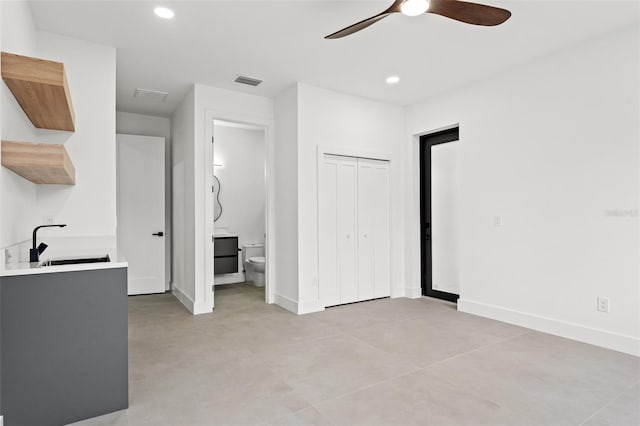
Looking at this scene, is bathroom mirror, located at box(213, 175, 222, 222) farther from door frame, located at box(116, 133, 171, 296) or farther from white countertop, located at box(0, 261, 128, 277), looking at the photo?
white countertop, located at box(0, 261, 128, 277)

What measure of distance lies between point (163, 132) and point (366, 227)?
3.63 m

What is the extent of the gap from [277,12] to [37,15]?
1.91m

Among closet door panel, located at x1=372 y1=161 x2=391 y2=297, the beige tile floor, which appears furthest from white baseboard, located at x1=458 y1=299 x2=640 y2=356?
closet door panel, located at x1=372 y1=161 x2=391 y2=297

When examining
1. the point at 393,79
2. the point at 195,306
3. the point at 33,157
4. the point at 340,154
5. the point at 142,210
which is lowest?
the point at 195,306

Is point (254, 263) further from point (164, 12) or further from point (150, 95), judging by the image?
point (164, 12)

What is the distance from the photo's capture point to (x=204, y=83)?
4.43 m

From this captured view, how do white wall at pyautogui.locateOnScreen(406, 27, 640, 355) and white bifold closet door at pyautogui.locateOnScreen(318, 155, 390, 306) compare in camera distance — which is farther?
white bifold closet door at pyautogui.locateOnScreen(318, 155, 390, 306)

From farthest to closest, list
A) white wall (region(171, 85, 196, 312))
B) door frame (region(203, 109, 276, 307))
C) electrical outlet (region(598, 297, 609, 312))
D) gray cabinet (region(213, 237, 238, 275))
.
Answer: gray cabinet (region(213, 237, 238, 275)) → white wall (region(171, 85, 196, 312)) → door frame (region(203, 109, 276, 307)) → electrical outlet (region(598, 297, 609, 312))

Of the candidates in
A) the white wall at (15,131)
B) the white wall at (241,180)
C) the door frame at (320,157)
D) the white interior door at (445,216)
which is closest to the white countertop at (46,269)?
the white wall at (15,131)

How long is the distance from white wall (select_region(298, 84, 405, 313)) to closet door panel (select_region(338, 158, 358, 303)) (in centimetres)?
30

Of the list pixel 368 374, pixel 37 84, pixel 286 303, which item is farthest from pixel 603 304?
pixel 37 84

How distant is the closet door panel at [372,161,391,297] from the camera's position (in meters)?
5.09

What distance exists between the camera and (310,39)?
3.35 m

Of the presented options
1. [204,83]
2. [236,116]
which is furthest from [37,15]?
[236,116]
